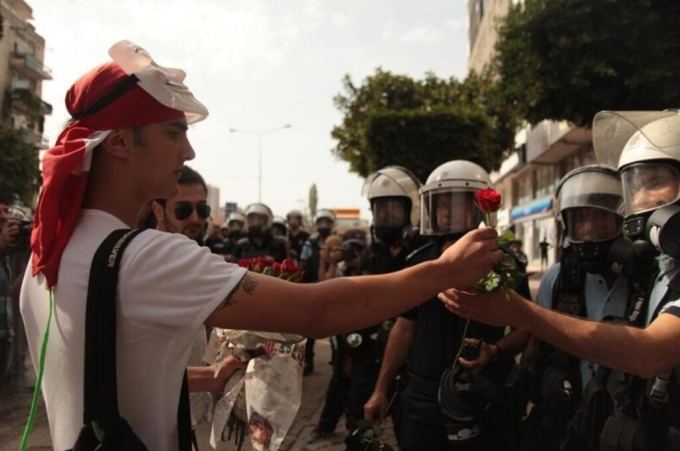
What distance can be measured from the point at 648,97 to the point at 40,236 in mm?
8784

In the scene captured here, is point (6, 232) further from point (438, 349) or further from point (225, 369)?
point (438, 349)

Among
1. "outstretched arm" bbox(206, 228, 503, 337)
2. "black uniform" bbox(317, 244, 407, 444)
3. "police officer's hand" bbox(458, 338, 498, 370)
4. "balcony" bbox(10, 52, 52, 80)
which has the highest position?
"balcony" bbox(10, 52, 52, 80)

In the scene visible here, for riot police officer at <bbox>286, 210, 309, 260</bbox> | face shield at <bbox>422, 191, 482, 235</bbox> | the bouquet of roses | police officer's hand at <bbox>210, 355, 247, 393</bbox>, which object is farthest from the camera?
riot police officer at <bbox>286, 210, 309, 260</bbox>

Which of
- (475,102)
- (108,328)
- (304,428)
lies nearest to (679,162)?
(108,328)

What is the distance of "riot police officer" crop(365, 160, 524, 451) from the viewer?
2967 millimetres

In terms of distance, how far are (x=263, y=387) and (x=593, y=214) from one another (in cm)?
193

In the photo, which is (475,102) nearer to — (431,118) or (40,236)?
(431,118)

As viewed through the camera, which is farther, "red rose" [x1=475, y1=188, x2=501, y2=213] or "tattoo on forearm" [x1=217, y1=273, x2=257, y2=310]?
"red rose" [x1=475, y1=188, x2=501, y2=213]

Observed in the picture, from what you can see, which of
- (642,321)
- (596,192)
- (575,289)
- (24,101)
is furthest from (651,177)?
(24,101)

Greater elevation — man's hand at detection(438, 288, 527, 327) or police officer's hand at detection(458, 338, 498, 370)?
man's hand at detection(438, 288, 527, 327)

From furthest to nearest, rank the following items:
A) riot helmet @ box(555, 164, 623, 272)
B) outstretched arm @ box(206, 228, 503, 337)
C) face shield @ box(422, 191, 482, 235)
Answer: face shield @ box(422, 191, 482, 235)
riot helmet @ box(555, 164, 623, 272)
outstretched arm @ box(206, 228, 503, 337)

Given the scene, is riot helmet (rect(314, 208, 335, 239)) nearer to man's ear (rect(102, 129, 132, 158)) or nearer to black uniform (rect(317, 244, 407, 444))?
black uniform (rect(317, 244, 407, 444))

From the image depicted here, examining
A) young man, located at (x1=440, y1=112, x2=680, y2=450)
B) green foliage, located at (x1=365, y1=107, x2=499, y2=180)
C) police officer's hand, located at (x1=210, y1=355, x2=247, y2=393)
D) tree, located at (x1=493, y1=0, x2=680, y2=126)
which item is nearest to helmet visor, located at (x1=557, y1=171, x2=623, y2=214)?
young man, located at (x1=440, y1=112, x2=680, y2=450)

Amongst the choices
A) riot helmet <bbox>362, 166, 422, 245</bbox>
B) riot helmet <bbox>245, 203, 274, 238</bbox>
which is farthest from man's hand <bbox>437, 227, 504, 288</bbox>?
riot helmet <bbox>245, 203, 274, 238</bbox>
